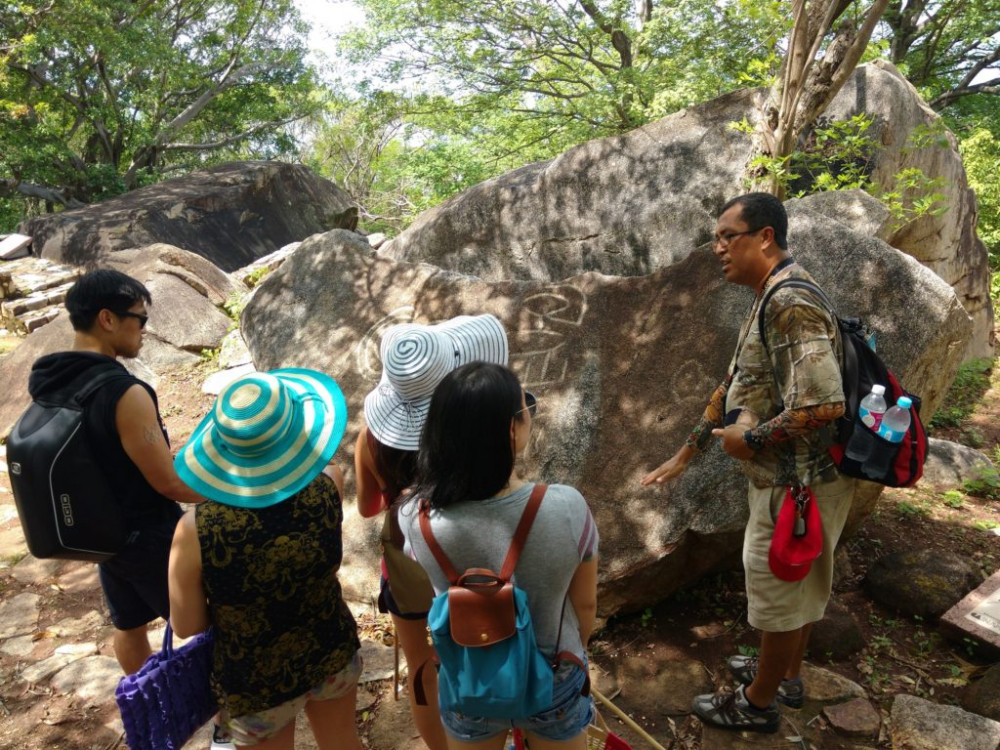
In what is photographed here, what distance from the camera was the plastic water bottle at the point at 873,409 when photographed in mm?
2285

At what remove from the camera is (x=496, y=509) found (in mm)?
1613

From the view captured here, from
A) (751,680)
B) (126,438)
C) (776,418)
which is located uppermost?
(126,438)

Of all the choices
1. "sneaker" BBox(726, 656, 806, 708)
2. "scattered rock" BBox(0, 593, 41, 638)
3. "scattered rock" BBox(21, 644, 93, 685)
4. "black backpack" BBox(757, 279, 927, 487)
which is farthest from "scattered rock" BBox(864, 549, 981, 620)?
"scattered rock" BBox(0, 593, 41, 638)

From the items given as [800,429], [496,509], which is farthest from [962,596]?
[496,509]

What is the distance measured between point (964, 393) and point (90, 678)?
7.76m

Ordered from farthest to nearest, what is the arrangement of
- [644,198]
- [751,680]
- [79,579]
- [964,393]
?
[964,393] < [644,198] < [79,579] < [751,680]

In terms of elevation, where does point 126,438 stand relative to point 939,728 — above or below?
above

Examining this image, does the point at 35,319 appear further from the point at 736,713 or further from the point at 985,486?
the point at 985,486

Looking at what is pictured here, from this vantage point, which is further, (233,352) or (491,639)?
(233,352)

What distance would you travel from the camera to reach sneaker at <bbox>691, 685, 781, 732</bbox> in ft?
8.63

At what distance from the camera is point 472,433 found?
157cm

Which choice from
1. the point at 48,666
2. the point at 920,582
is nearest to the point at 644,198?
the point at 920,582

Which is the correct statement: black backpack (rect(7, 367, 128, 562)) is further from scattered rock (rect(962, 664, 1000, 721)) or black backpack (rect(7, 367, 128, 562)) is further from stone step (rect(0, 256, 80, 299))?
stone step (rect(0, 256, 80, 299))

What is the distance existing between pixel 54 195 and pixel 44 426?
17.8m
